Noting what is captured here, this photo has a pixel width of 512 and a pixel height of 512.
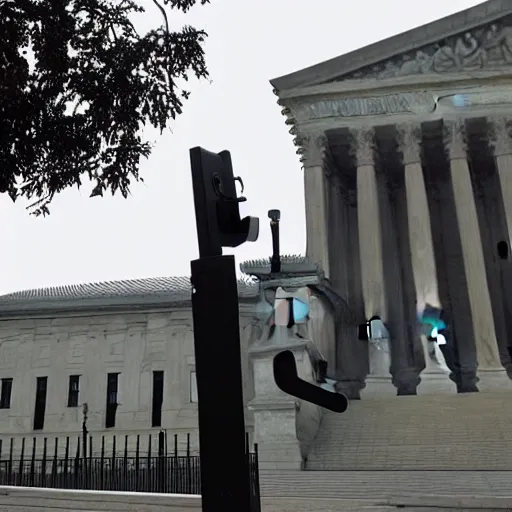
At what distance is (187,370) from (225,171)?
2632 cm

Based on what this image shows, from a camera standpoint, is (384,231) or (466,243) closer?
(466,243)

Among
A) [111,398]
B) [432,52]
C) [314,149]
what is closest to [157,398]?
[111,398]

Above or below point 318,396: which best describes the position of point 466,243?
above

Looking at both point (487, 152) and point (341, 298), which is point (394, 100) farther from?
point (341, 298)

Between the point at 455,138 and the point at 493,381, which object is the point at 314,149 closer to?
the point at 455,138

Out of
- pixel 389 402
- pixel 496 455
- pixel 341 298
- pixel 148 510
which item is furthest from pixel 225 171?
pixel 341 298

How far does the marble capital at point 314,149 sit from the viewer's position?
28.0 meters

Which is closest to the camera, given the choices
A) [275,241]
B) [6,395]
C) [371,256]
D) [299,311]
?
[299,311]

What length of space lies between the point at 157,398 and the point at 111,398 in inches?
89.5

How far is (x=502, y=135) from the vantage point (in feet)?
89.7

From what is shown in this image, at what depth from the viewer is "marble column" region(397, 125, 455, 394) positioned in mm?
23406

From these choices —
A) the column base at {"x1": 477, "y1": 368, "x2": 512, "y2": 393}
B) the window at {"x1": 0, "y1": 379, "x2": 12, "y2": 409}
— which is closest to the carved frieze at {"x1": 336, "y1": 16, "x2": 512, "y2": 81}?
the column base at {"x1": 477, "y1": 368, "x2": 512, "y2": 393}

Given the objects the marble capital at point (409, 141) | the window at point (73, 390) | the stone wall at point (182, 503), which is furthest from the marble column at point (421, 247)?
the window at point (73, 390)

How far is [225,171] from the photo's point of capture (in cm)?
313
